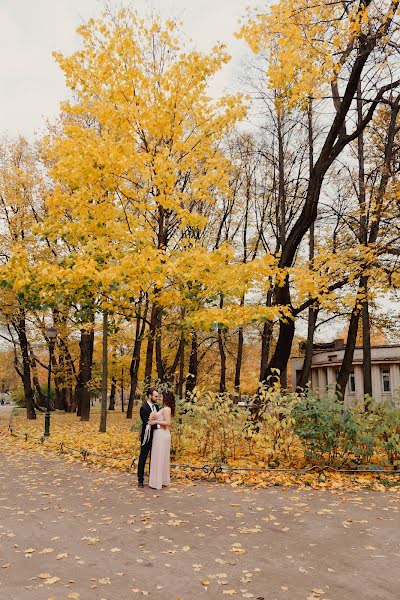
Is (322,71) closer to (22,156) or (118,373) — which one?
(22,156)

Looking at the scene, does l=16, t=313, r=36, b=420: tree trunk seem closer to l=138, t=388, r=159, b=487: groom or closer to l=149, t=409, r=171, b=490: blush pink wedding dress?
l=138, t=388, r=159, b=487: groom

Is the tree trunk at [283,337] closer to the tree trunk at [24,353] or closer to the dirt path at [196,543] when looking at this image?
the dirt path at [196,543]

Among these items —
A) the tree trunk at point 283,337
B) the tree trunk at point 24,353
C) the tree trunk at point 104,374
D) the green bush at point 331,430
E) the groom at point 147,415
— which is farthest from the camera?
the tree trunk at point 24,353

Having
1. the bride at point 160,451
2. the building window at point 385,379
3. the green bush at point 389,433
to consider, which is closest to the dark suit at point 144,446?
the bride at point 160,451

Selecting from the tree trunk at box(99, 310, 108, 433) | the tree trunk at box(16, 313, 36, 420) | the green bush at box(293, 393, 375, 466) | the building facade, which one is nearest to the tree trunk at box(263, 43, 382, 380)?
the green bush at box(293, 393, 375, 466)

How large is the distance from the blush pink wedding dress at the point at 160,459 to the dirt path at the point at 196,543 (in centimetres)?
31

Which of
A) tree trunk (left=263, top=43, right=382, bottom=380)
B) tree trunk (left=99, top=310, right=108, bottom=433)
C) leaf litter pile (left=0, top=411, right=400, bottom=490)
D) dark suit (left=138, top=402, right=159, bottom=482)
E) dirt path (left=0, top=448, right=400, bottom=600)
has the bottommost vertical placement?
dirt path (left=0, top=448, right=400, bottom=600)

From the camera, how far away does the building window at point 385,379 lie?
30.8 metres

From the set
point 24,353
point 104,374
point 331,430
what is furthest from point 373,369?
point 331,430

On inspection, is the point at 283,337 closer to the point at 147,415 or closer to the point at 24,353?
the point at 147,415

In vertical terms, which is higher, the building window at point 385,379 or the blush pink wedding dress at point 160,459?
the building window at point 385,379

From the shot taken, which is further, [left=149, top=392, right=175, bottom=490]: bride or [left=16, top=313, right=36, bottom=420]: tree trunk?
[left=16, top=313, right=36, bottom=420]: tree trunk

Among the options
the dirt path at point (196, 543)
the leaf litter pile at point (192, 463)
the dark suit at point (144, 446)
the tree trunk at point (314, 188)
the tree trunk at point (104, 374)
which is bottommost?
the dirt path at point (196, 543)

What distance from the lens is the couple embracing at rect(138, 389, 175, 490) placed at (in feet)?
29.1
